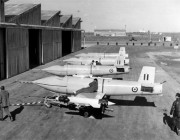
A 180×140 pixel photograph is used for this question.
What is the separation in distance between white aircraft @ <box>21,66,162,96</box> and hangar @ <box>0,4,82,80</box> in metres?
13.9

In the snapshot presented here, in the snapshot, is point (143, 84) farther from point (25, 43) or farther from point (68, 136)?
point (25, 43)

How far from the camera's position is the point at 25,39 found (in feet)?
129

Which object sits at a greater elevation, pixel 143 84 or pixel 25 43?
pixel 25 43

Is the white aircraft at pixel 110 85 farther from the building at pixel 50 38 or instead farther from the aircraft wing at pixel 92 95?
the building at pixel 50 38

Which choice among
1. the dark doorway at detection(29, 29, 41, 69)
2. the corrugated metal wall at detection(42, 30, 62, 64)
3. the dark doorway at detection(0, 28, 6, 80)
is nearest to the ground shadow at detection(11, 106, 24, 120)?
the dark doorway at detection(0, 28, 6, 80)

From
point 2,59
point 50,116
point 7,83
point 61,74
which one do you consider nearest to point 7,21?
point 2,59

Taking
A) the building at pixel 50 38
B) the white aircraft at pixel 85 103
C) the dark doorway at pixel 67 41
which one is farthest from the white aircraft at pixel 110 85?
the dark doorway at pixel 67 41

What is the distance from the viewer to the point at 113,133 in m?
16.4

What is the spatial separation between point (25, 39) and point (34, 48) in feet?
43.0

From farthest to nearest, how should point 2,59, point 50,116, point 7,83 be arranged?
point 2,59 → point 7,83 → point 50,116

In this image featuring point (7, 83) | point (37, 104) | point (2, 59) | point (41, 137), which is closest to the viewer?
point (41, 137)

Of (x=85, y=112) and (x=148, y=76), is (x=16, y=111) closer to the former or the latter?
(x=85, y=112)

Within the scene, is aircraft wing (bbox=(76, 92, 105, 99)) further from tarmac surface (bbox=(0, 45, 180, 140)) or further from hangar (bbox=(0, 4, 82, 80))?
hangar (bbox=(0, 4, 82, 80))

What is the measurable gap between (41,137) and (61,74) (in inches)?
612
